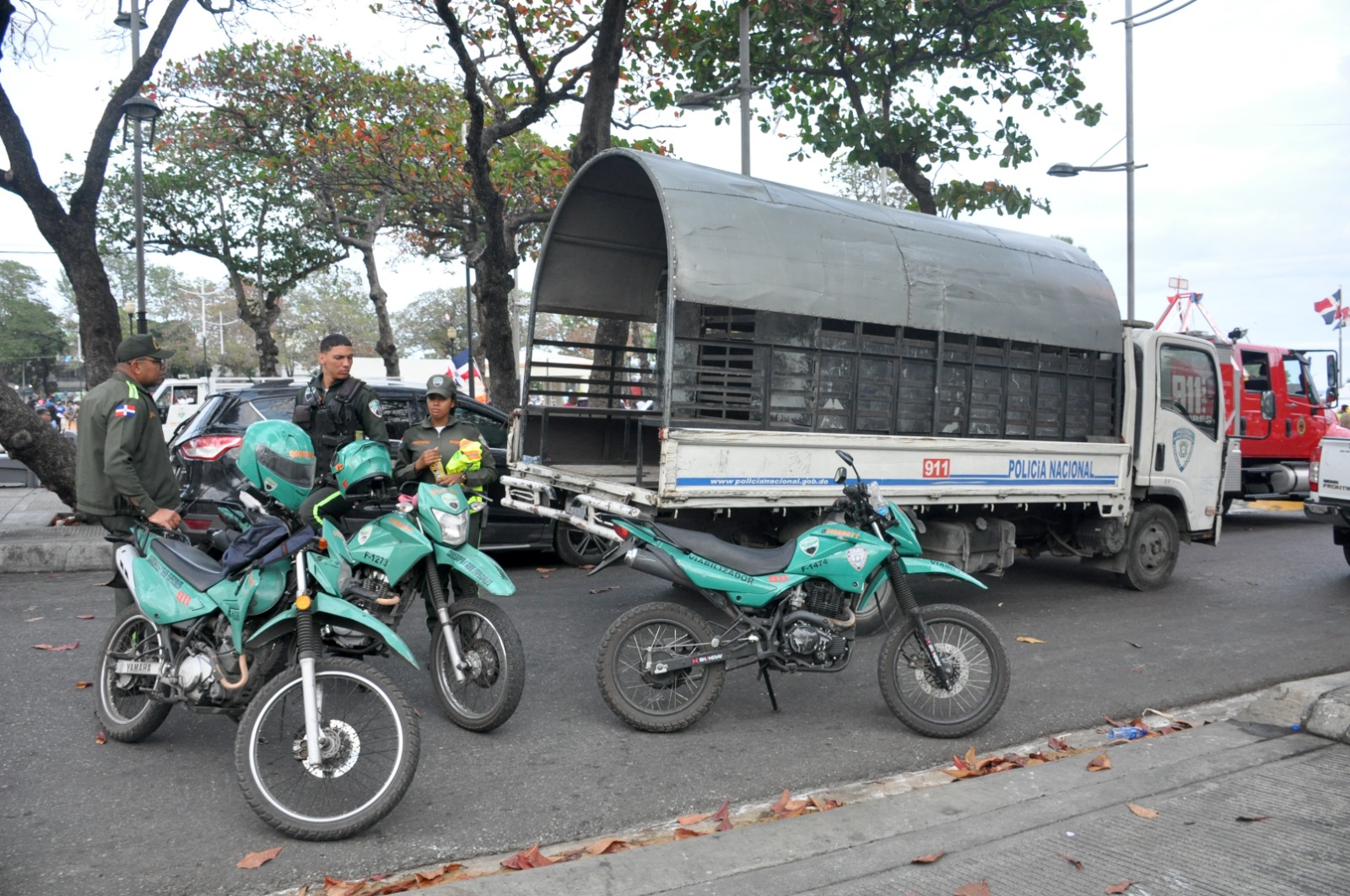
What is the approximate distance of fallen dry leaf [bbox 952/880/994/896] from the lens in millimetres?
3205

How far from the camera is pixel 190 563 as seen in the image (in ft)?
13.6

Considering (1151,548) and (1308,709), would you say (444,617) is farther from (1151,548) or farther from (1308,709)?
(1151,548)

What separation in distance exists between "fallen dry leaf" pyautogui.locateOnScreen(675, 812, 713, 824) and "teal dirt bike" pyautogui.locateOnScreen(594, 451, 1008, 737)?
2.83ft

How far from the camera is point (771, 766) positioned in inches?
175

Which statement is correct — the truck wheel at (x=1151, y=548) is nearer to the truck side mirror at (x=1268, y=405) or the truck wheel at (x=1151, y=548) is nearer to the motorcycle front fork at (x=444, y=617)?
the truck side mirror at (x=1268, y=405)

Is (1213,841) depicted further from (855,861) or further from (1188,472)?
(1188,472)

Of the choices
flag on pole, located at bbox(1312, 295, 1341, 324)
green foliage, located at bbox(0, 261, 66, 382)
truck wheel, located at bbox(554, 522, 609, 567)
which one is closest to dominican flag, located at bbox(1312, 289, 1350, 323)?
flag on pole, located at bbox(1312, 295, 1341, 324)

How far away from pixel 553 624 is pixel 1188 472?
19.5ft

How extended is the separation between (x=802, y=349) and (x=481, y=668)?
3.18m

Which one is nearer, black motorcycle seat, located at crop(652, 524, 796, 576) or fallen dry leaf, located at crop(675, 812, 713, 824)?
fallen dry leaf, located at crop(675, 812, 713, 824)

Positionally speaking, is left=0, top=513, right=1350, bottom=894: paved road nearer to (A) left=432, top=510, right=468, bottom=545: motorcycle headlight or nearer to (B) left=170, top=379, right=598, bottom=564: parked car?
(A) left=432, top=510, right=468, bottom=545: motorcycle headlight

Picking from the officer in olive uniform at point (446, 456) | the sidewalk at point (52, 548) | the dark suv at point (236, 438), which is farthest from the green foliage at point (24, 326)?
the officer in olive uniform at point (446, 456)

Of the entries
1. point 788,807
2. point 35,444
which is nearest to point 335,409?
point 788,807

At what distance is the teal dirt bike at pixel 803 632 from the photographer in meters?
4.75
